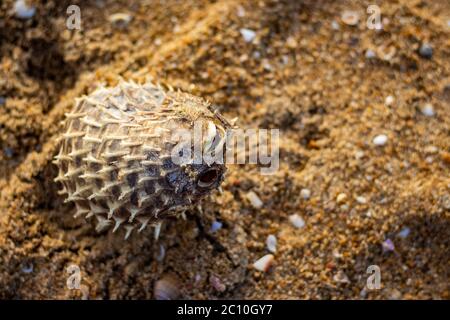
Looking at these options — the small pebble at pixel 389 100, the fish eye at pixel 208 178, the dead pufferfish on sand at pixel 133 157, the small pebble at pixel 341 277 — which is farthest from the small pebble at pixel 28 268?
the small pebble at pixel 389 100

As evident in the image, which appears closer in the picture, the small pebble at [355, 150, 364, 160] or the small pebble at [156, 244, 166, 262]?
the small pebble at [156, 244, 166, 262]

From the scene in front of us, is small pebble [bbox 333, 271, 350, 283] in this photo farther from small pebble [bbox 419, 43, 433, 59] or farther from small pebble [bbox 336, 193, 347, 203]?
Answer: small pebble [bbox 419, 43, 433, 59]

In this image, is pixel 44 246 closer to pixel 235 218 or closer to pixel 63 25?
pixel 235 218

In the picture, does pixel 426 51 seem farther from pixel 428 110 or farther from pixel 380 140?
pixel 380 140

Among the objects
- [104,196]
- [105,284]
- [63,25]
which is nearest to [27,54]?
[63,25]

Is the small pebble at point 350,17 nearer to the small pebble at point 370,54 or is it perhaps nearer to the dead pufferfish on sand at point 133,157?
the small pebble at point 370,54

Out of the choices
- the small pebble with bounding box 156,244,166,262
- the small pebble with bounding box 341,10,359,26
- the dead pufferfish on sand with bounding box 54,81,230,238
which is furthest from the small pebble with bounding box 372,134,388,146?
the small pebble with bounding box 156,244,166,262
